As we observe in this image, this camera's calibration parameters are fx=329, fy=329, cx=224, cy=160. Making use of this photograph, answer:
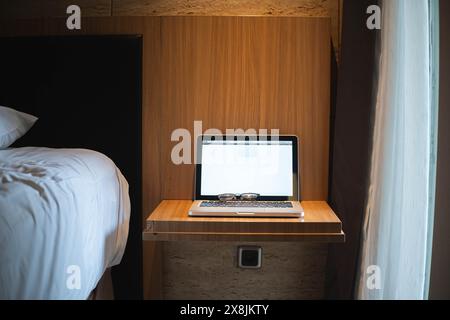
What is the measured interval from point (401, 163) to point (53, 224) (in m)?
1.00

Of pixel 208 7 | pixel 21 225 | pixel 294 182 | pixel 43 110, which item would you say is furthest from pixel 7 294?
pixel 208 7

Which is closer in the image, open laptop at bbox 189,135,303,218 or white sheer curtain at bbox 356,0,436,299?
white sheer curtain at bbox 356,0,436,299

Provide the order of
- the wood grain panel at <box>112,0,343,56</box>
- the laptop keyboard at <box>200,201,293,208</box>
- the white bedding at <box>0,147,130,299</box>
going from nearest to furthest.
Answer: the white bedding at <box>0,147,130,299</box> → the laptop keyboard at <box>200,201,293,208</box> → the wood grain panel at <box>112,0,343,56</box>

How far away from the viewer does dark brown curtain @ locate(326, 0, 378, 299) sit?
1.16m

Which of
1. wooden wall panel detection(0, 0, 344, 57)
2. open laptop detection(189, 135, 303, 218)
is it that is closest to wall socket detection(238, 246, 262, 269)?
open laptop detection(189, 135, 303, 218)

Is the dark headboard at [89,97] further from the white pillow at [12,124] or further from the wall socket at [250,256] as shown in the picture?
the wall socket at [250,256]

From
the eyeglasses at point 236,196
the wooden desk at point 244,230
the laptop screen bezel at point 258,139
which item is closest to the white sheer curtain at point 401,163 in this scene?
the wooden desk at point 244,230

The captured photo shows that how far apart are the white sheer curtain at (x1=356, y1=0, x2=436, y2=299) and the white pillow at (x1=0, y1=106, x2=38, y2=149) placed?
1337 millimetres

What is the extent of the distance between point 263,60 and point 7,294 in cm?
114

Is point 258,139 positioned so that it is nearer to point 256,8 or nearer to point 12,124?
point 256,8

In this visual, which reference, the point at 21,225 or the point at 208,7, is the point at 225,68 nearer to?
the point at 208,7

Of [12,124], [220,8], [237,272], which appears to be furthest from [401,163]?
[12,124]

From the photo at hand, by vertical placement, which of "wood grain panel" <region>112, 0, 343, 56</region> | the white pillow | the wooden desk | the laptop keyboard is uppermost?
"wood grain panel" <region>112, 0, 343, 56</region>

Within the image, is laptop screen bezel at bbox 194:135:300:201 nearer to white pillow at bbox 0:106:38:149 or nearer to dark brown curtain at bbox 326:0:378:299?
dark brown curtain at bbox 326:0:378:299
